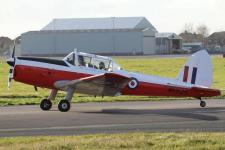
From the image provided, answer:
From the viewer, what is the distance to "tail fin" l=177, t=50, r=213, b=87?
21.0 meters

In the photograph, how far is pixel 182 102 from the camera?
23.5 metres

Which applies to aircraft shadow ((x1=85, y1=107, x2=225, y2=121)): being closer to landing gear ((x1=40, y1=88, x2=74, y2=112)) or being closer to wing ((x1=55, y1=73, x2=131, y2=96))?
wing ((x1=55, y1=73, x2=131, y2=96))

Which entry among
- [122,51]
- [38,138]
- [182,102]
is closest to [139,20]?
[122,51]

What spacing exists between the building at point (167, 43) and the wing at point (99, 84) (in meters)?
109

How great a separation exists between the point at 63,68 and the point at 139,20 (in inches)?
4519

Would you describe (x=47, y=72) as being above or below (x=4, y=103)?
above

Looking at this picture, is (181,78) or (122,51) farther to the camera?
(122,51)

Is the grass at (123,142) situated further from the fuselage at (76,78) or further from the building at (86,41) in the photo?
the building at (86,41)

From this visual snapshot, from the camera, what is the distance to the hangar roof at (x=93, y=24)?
125875mm

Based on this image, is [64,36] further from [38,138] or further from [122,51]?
[38,138]

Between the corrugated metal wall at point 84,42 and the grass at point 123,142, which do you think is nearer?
the grass at point 123,142

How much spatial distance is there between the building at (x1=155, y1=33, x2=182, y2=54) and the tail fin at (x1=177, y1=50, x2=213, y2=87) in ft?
355

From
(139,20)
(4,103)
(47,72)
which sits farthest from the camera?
(139,20)

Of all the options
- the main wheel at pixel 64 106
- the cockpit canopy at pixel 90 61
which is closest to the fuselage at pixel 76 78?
the cockpit canopy at pixel 90 61
